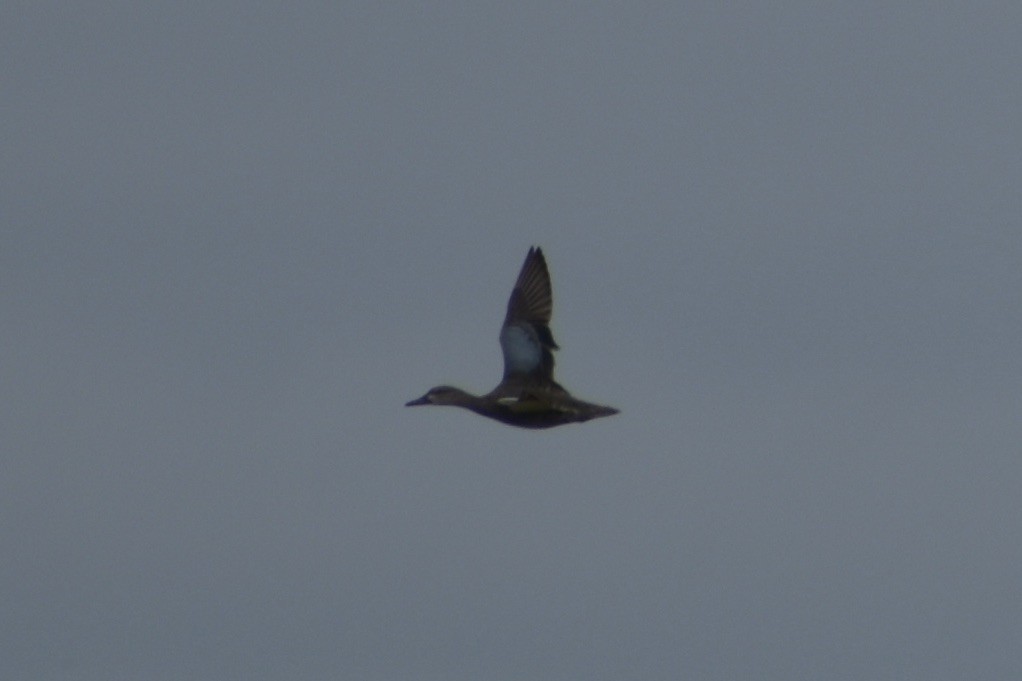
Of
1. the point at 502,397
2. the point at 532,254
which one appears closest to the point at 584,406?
the point at 502,397

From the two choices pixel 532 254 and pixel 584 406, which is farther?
pixel 532 254

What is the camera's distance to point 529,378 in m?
35.6

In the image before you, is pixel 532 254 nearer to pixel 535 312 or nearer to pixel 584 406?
pixel 535 312

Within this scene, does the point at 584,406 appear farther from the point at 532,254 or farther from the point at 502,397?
the point at 532,254

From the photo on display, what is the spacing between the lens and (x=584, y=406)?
34.3 meters

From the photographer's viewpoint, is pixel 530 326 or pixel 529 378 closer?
pixel 529 378

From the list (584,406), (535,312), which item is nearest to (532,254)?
(535,312)

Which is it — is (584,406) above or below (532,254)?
below

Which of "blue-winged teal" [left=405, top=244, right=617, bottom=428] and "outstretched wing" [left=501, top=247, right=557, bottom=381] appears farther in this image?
"outstretched wing" [left=501, top=247, right=557, bottom=381]

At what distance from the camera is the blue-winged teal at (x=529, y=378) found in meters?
34.4

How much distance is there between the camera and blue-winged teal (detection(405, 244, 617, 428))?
3438 cm

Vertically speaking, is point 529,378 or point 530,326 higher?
point 530,326

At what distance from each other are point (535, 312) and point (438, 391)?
1940 mm

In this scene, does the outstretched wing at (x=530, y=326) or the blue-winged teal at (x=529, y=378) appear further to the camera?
the outstretched wing at (x=530, y=326)
